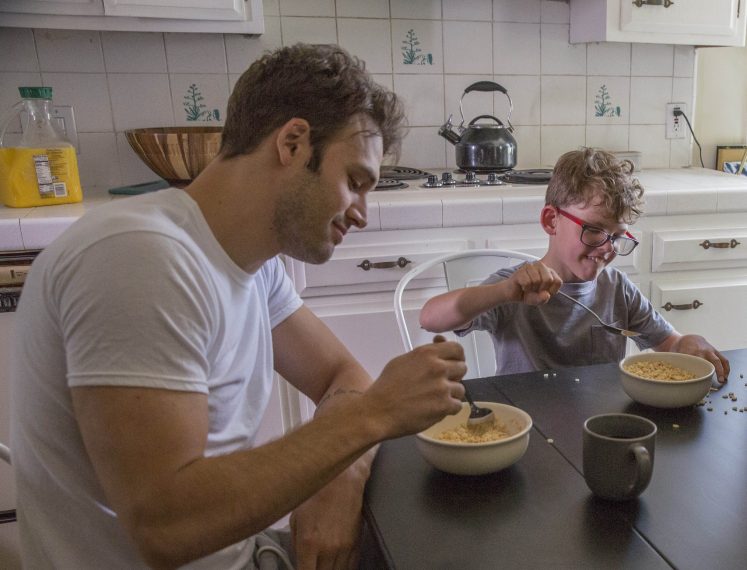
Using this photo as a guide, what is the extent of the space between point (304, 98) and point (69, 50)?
5.60 feet

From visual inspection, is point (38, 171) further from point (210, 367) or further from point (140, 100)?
point (210, 367)

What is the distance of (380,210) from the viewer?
6.13 ft

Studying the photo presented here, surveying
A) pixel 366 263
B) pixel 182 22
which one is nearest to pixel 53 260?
pixel 366 263

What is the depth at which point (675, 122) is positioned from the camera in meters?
2.75

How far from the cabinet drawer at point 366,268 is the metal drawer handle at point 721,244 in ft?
2.74

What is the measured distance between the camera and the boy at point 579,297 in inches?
54.3

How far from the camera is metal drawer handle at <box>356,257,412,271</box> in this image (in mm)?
1875

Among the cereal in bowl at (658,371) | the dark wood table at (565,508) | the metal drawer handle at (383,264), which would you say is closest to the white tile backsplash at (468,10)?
the metal drawer handle at (383,264)

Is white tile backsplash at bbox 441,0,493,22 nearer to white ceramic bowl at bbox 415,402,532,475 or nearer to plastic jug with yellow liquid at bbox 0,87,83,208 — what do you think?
plastic jug with yellow liquid at bbox 0,87,83,208

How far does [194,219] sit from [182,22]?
1432 mm

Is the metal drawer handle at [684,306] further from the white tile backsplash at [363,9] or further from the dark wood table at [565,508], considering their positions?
the white tile backsplash at [363,9]

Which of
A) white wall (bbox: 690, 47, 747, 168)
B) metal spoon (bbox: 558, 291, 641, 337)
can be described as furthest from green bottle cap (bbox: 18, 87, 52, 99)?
white wall (bbox: 690, 47, 747, 168)

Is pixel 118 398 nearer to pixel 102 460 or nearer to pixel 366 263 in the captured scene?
pixel 102 460

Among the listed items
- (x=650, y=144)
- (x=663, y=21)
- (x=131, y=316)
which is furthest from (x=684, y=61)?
(x=131, y=316)
